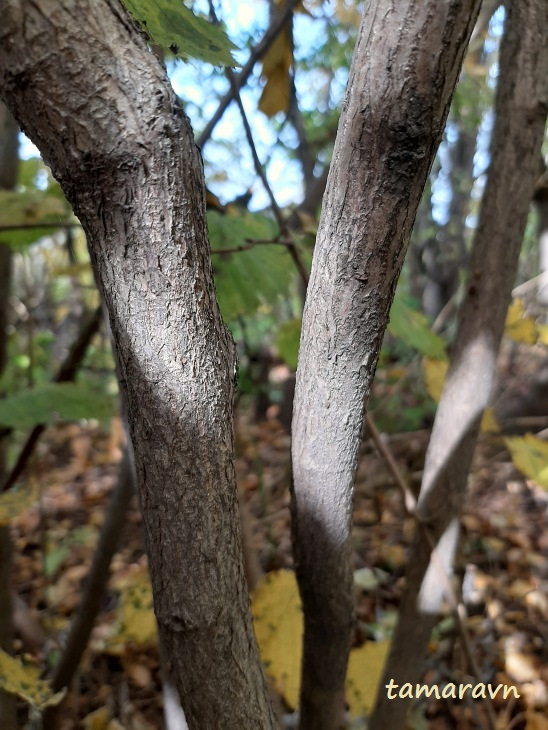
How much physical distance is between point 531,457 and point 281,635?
57 cm

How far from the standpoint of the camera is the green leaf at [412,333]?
100 centimetres

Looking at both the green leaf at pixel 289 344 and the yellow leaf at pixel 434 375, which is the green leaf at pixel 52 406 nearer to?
the green leaf at pixel 289 344

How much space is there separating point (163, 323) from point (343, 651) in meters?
0.50

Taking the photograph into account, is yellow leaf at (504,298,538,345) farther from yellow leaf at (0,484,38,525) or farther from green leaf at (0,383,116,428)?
yellow leaf at (0,484,38,525)

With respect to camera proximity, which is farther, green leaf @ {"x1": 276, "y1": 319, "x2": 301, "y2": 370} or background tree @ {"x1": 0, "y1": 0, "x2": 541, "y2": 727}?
green leaf @ {"x1": 276, "y1": 319, "x2": 301, "y2": 370}

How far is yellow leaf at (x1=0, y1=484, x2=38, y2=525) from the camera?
3.14 ft

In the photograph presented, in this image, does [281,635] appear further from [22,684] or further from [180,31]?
[180,31]

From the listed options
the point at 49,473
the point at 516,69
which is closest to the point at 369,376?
the point at 516,69

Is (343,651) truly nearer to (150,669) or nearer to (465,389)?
(465,389)

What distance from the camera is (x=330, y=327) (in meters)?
0.49

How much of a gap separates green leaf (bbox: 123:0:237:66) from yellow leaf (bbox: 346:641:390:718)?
1.05 m

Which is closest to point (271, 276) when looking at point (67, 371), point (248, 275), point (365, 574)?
point (248, 275)

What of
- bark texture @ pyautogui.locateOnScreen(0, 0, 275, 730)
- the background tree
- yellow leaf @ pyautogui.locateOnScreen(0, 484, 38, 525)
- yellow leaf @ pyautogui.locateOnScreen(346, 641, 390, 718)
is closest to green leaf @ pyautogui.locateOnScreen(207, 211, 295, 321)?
the background tree

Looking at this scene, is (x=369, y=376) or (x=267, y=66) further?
(x=267, y=66)
